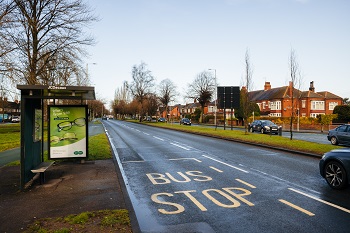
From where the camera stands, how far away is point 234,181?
8.24 m

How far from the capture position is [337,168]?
23.8ft

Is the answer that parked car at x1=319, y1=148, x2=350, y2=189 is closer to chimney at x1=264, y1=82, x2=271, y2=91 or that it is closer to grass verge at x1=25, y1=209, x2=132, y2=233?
grass verge at x1=25, y1=209, x2=132, y2=233

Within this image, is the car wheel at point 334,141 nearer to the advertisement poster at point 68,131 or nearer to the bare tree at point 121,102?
the advertisement poster at point 68,131

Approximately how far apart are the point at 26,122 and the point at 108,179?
2.75 metres

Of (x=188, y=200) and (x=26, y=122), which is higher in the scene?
(x=26, y=122)

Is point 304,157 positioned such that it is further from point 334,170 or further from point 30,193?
point 30,193

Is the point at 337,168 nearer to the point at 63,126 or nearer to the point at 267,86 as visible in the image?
the point at 63,126

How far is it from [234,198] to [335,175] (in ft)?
9.31

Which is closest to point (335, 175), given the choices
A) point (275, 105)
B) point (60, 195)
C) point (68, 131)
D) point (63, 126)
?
point (60, 195)

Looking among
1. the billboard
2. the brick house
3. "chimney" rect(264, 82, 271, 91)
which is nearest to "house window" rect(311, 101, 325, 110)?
the brick house

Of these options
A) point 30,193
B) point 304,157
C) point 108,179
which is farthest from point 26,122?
point 304,157

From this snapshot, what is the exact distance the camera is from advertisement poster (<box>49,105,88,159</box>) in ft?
33.6

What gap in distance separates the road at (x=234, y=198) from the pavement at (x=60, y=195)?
1.61ft

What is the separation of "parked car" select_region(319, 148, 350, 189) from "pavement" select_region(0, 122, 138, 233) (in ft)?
17.1
